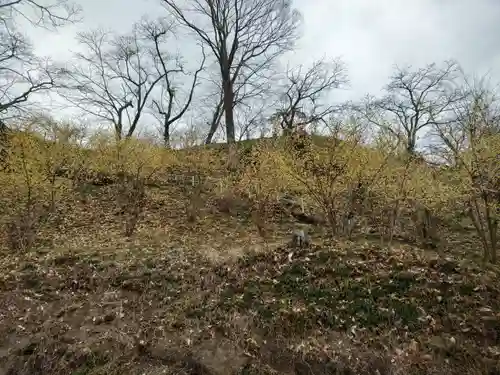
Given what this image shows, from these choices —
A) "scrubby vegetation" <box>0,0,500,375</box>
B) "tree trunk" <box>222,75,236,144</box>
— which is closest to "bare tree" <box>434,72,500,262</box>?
"scrubby vegetation" <box>0,0,500,375</box>

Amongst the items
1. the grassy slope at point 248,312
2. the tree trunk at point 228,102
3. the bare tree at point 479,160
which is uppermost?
the tree trunk at point 228,102

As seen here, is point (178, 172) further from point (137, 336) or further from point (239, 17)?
point (239, 17)

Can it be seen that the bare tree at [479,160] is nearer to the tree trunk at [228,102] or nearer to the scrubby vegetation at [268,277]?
the scrubby vegetation at [268,277]

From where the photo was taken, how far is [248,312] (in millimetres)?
4906

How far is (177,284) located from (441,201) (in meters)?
5.40

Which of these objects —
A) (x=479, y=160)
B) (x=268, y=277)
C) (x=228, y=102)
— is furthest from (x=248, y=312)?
(x=228, y=102)

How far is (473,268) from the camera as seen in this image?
543cm

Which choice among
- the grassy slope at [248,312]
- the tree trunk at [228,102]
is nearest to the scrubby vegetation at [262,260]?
the grassy slope at [248,312]

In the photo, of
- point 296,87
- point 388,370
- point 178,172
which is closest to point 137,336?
point 388,370

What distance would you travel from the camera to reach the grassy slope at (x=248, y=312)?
4.12 meters

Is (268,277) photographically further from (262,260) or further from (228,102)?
(228,102)

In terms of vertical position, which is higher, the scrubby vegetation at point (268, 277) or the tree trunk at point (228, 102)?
the tree trunk at point (228, 102)

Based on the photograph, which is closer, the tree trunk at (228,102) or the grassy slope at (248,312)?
the grassy slope at (248,312)

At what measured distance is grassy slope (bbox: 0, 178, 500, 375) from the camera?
4.12 meters
